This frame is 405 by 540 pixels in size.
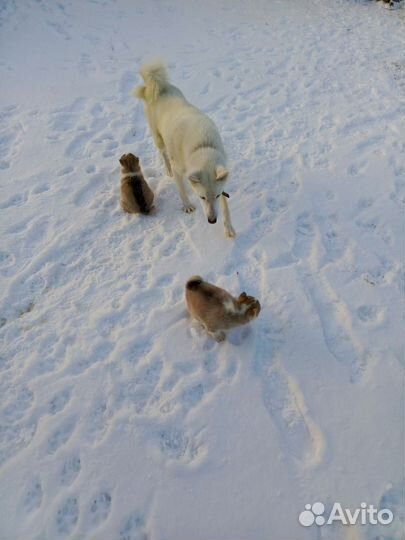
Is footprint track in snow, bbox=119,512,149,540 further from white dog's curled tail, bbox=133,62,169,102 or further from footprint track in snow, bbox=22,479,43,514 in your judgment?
white dog's curled tail, bbox=133,62,169,102

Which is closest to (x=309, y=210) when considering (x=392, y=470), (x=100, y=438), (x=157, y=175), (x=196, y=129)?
(x=196, y=129)

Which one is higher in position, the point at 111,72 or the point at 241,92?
the point at 111,72

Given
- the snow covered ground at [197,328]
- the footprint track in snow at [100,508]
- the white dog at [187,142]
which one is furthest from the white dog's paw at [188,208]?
the footprint track in snow at [100,508]

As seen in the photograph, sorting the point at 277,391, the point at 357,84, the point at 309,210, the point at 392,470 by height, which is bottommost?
the point at 392,470

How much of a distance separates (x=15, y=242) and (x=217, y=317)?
2.65m

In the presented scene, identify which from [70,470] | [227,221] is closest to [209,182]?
[227,221]

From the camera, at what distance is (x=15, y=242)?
14.6 feet

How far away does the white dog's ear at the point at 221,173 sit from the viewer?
11.7ft

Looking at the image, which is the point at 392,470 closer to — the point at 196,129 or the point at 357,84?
the point at 196,129

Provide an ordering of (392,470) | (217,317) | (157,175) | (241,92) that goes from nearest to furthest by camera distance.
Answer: (392,470)
(217,317)
(157,175)
(241,92)

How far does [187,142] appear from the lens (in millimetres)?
4012

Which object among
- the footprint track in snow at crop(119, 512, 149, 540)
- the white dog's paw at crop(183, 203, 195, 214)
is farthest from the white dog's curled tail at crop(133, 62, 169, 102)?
the footprint track in snow at crop(119, 512, 149, 540)

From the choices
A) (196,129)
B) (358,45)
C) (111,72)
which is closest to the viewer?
(196,129)
